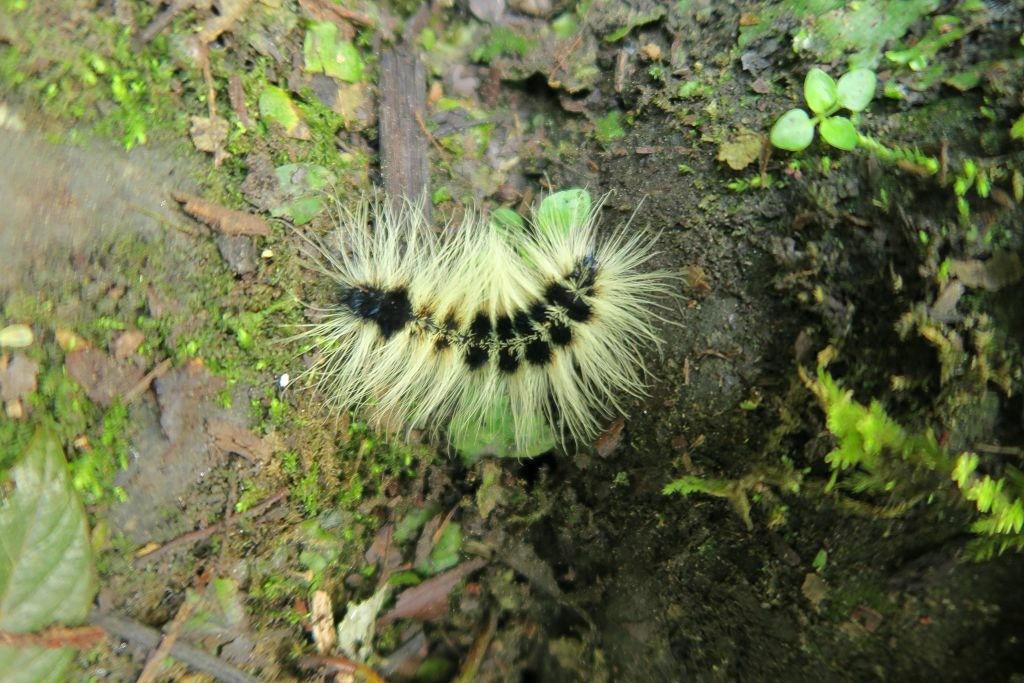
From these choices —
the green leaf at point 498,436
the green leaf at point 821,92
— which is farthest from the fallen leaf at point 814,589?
the green leaf at point 821,92

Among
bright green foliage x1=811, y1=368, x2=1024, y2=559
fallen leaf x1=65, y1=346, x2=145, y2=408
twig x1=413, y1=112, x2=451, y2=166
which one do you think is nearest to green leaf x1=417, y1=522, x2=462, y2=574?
fallen leaf x1=65, y1=346, x2=145, y2=408

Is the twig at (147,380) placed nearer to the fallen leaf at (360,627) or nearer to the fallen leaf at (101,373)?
the fallen leaf at (101,373)

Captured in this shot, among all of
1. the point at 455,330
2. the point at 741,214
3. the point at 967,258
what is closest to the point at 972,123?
the point at 967,258

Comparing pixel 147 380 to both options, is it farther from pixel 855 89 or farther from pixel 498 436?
pixel 855 89

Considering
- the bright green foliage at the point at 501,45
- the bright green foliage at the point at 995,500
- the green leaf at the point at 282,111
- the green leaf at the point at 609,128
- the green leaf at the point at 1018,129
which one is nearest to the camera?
the bright green foliage at the point at 995,500

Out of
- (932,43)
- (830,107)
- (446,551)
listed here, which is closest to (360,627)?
(446,551)

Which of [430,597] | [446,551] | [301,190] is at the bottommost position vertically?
[430,597]
